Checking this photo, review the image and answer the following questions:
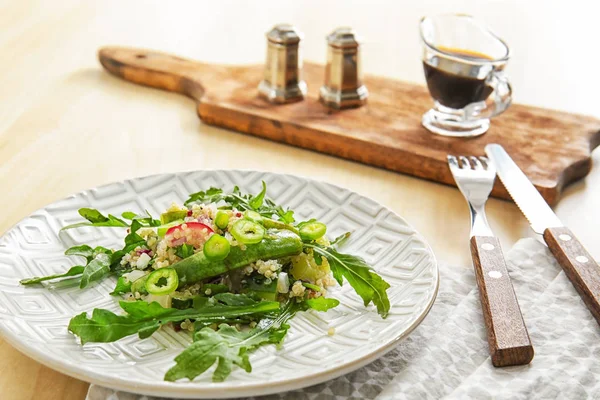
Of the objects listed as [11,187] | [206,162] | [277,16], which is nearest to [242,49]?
[277,16]

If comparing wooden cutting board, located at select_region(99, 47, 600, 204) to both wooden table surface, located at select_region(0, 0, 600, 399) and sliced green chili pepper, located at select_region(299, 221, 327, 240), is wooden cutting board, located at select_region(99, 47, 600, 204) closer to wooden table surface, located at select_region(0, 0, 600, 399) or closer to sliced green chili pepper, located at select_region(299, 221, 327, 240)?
wooden table surface, located at select_region(0, 0, 600, 399)

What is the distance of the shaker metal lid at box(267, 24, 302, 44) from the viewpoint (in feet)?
7.15

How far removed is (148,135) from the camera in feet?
6.83

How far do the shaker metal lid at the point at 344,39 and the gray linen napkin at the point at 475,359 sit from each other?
92 cm

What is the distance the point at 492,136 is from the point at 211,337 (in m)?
1.20

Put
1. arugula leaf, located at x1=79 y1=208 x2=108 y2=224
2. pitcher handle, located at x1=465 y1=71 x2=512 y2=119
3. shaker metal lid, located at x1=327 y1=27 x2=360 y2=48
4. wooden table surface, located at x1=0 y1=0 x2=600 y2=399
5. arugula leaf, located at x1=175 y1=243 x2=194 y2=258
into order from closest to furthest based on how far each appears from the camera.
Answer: arugula leaf, located at x1=175 y1=243 x2=194 y2=258
arugula leaf, located at x1=79 y1=208 x2=108 y2=224
wooden table surface, located at x1=0 y1=0 x2=600 y2=399
pitcher handle, located at x1=465 y1=71 x2=512 y2=119
shaker metal lid, located at x1=327 y1=27 x2=360 y2=48

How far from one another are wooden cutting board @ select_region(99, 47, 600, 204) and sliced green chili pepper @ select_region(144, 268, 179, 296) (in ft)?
2.82

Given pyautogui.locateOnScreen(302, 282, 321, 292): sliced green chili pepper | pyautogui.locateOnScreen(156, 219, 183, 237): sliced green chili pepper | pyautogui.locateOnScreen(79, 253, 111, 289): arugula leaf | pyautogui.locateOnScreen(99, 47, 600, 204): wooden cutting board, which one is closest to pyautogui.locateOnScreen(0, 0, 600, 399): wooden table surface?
pyautogui.locateOnScreen(99, 47, 600, 204): wooden cutting board

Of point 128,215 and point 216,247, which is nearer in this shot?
point 216,247

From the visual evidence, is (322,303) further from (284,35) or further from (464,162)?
(284,35)

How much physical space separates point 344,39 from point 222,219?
1064mm

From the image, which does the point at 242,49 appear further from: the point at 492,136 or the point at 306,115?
the point at 492,136

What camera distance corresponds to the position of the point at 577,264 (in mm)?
1369

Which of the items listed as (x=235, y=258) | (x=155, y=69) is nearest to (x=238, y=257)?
(x=235, y=258)
